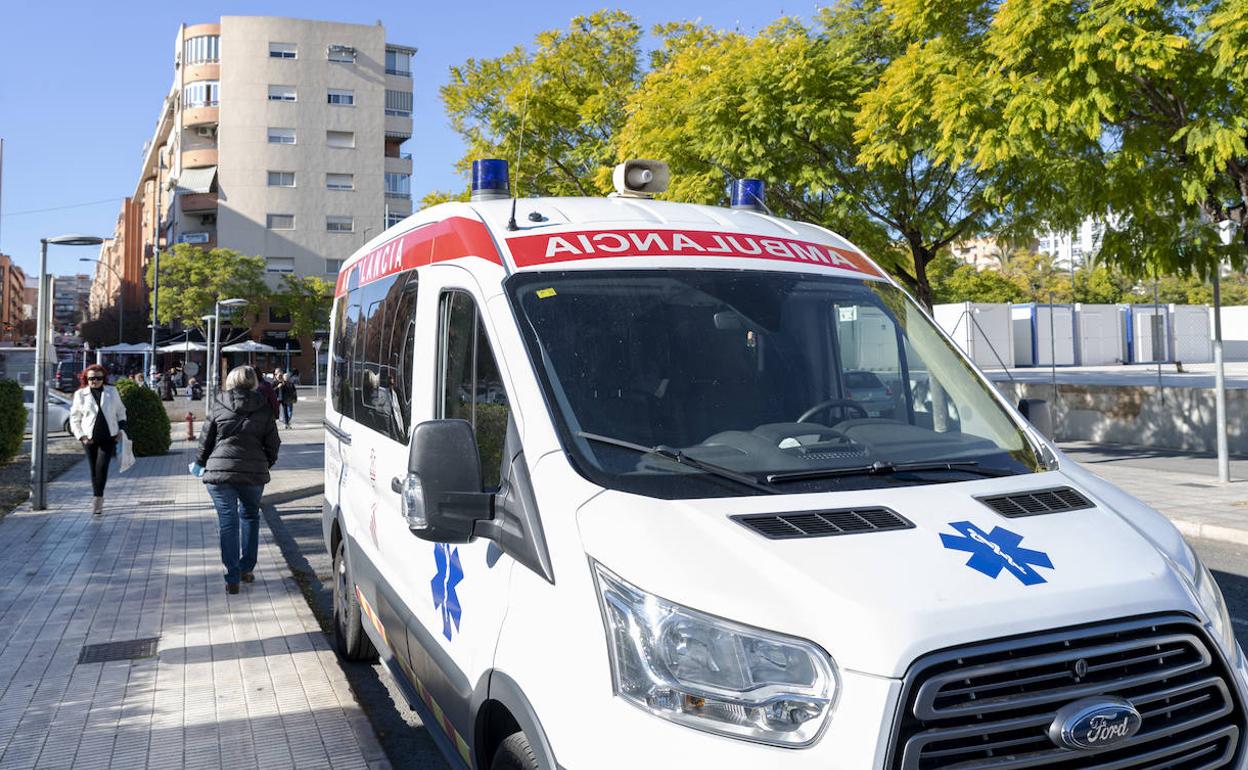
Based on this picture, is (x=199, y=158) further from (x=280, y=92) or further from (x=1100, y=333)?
(x=1100, y=333)

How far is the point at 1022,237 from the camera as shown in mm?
16234

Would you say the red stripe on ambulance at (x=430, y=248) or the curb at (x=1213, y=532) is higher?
the red stripe on ambulance at (x=430, y=248)

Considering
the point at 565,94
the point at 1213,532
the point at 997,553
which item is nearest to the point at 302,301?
the point at 565,94

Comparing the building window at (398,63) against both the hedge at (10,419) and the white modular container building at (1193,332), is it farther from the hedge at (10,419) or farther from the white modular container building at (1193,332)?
the hedge at (10,419)

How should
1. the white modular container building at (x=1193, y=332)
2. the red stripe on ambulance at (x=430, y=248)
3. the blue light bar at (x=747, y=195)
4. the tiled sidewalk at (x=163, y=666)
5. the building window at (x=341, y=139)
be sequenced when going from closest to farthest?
the red stripe on ambulance at (x=430, y=248) < the tiled sidewalk at (x=163, y=666) < the blue light bar at (x=747, y=195) < the white modular container building at (x=1193, y=332) < the building window at (x=341, y=139)

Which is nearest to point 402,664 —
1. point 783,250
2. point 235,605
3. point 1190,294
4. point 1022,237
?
point 783,250

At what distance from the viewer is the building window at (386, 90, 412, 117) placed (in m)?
67.0

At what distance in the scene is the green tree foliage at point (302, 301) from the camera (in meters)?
58.9

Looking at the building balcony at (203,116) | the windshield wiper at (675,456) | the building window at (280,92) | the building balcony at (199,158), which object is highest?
the building window at (280,92)

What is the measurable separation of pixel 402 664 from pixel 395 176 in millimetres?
65758

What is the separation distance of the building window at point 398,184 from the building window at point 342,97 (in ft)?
15.7

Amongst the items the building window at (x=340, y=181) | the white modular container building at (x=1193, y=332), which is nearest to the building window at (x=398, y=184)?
the building window at (x=340, y=181)

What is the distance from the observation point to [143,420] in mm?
18453

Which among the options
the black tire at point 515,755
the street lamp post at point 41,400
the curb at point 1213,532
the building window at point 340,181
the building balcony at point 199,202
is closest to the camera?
the black tire at point 515,755
